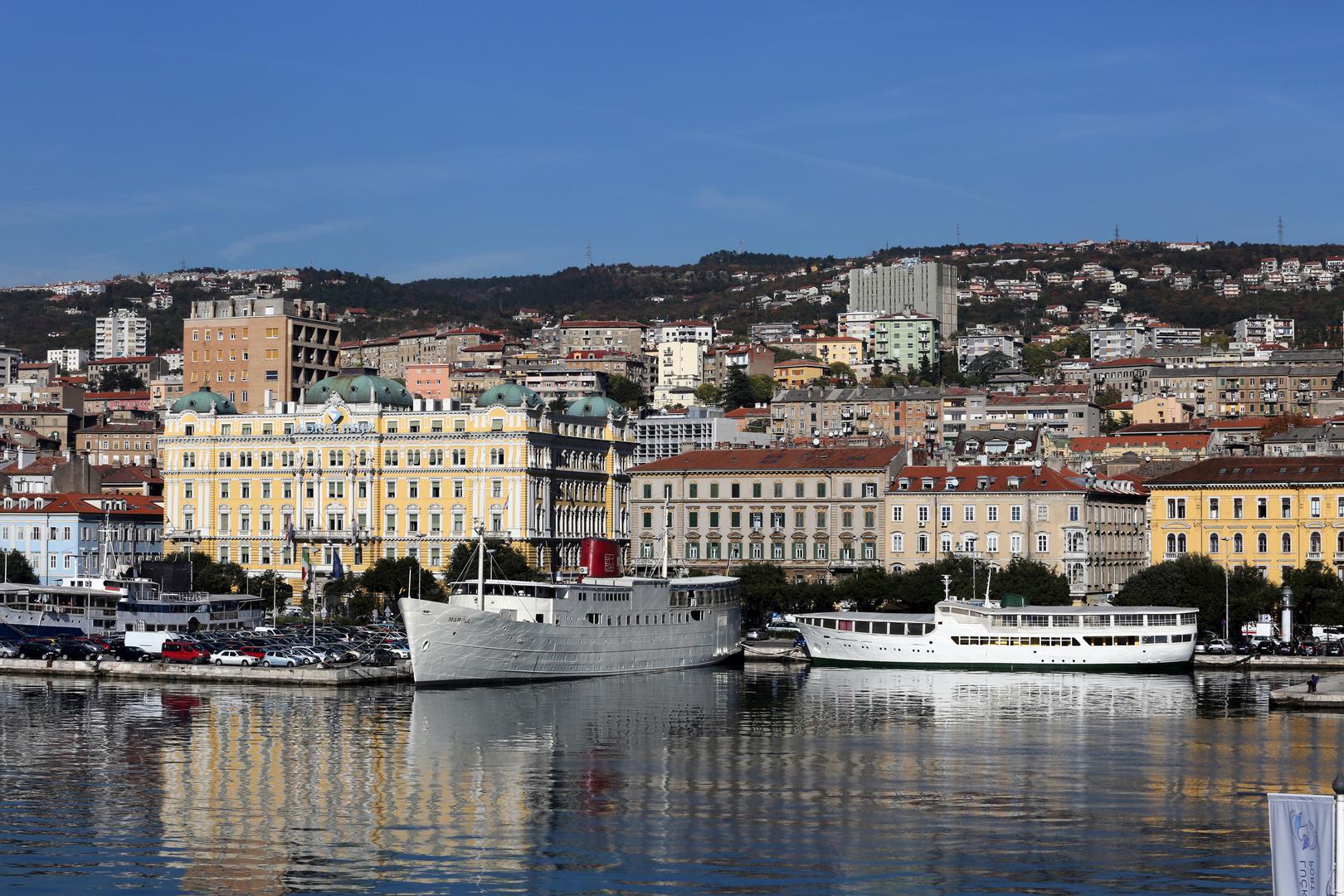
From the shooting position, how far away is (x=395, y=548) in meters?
116

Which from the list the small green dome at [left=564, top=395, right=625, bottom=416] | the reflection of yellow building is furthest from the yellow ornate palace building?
the reflection of yellow building

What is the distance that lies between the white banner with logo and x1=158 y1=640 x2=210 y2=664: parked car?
212 feet

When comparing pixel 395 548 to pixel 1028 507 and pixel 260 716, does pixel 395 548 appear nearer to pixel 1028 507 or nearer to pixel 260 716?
pixel 1028 507

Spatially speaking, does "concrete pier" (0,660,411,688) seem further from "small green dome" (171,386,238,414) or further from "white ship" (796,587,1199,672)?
"small green dome" (171,386,238,414)

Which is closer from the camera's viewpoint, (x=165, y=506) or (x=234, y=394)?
(x=165, y=506)

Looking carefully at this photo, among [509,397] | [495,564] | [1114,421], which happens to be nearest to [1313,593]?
[495,564]

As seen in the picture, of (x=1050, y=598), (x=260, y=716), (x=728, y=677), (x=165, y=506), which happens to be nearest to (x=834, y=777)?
(x=260, y=716)

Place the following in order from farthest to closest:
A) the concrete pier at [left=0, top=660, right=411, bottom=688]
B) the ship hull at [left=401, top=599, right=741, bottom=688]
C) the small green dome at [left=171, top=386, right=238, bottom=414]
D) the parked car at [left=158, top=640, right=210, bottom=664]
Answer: the small green dome at [left=171, top=386, right=238, bottom=414]
the parked car at [left=158, top=640, right=210, bottom=664]
the concrete pier at [left=0, top=660, right=411, bottom=688]
the ship hull at [left=401, top=599, right=741, bottom=688]

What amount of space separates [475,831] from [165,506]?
274ft

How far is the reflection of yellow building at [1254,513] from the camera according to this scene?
339 ft

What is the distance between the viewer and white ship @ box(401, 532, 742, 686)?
247ft

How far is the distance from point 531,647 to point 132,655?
16.7m

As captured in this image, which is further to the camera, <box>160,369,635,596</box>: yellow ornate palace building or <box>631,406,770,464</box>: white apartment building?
<box>631,406,770,464</box>: white apartment building

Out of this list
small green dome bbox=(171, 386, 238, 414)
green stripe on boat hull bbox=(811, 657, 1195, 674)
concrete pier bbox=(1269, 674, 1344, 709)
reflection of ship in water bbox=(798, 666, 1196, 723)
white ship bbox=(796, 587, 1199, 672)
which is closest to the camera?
reflection of ship in water bbox=(798, 666, 1196, 723)
